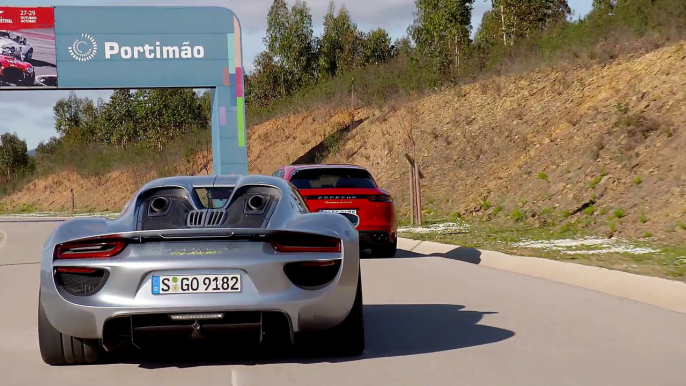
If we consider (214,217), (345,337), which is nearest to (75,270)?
(214,217)

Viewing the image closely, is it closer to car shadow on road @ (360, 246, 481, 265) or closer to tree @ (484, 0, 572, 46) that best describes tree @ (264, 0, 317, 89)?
tree @ (484, 0, 572, 46)

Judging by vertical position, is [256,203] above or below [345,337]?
above

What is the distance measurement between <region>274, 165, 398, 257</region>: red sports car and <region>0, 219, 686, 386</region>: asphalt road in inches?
178

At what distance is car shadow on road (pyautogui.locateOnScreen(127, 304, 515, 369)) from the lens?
6.68m

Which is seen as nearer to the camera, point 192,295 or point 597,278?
point 192,295

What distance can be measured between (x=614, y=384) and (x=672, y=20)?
2665cm

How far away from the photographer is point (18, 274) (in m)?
15.7

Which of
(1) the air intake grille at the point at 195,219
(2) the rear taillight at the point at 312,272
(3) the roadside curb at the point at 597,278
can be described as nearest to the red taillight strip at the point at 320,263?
(2) the rear taillight at the point at 312,272

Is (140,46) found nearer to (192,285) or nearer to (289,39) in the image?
(192,285)

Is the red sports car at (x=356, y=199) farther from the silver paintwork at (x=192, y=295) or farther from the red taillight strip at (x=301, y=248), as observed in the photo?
the silver paintwork at (x=192, y=295)

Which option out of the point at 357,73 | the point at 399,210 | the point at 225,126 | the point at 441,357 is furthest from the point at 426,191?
the point at 441,357

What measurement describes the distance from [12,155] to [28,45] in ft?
335

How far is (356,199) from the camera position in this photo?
15734mm

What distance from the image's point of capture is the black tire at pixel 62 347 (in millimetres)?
6473
